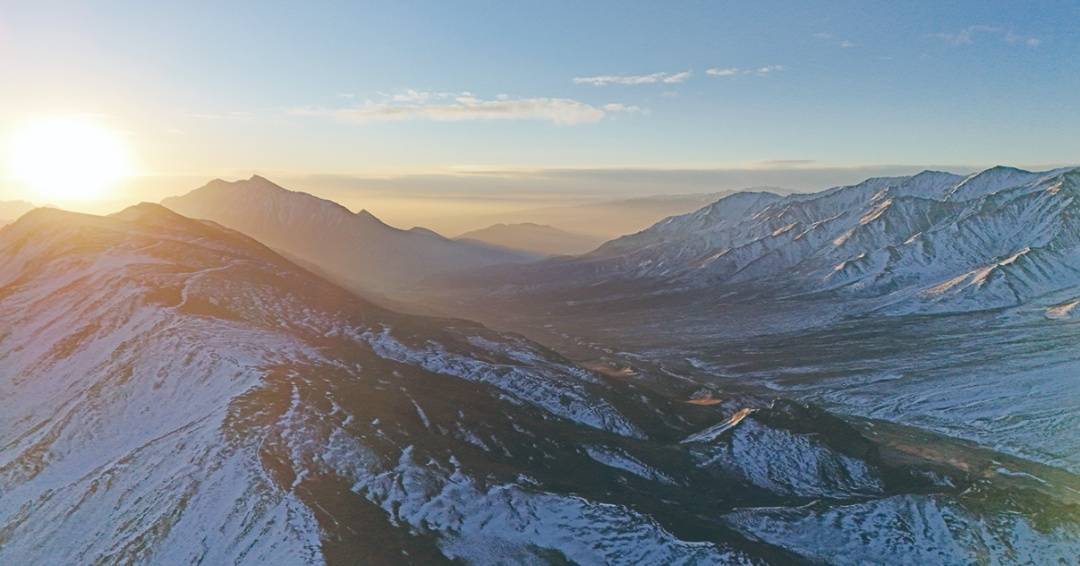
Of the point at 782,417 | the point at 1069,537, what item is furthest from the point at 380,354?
the point at 1069,537

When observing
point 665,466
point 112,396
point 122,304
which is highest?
point 122,304

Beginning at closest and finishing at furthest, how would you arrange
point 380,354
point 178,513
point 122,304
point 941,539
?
1. point 178,513
2. point 941,539
3. point 122,304
4. point 380,354

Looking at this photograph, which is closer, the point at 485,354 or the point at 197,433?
the point at 197,433

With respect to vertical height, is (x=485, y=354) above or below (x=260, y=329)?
below

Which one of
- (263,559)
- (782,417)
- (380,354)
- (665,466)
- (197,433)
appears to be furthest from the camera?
(380,354)

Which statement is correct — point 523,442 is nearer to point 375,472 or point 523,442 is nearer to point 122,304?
point 375,472

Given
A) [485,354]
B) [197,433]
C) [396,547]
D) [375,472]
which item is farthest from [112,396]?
[485,354]
